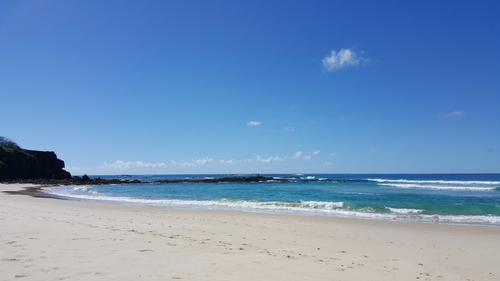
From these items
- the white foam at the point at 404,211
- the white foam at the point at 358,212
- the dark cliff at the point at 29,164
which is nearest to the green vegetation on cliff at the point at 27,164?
the dark cliff at the point at 29,164

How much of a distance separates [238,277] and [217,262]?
3.20 feet

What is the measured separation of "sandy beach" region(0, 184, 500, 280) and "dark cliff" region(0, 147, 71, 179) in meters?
57.7

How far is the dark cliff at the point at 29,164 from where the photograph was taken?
2015 inches

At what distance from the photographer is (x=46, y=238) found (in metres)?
6.79

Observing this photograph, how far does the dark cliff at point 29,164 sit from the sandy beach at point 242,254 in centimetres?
5774

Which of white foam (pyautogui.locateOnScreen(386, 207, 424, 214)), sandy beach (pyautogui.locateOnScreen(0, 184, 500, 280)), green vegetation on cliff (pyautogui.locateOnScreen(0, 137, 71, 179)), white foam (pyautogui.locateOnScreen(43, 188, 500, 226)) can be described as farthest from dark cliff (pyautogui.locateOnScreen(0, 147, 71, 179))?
white foam (pyautogui.locateOnScreen(386, 207, 424, 214))

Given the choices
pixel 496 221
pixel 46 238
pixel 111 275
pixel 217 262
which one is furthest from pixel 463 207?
pixel 46 238

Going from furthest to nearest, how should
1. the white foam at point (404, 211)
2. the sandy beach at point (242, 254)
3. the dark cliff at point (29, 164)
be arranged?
the dark cliff at point (29, 164)
the white foam at point (404, 211)
the sandy beach at point (242, 254)

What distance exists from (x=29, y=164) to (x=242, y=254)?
70.4 meters

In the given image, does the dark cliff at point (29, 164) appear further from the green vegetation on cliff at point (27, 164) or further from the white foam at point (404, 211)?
the white foam at point (404, 211)

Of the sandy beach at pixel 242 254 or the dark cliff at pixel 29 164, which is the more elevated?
the dark cliff at pixel 29 164

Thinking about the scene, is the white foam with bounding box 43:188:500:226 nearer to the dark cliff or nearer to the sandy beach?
the sandy beach

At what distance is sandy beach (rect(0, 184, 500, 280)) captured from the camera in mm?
4703

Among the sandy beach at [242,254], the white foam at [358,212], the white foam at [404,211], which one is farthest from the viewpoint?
the white foam at [404,211]
